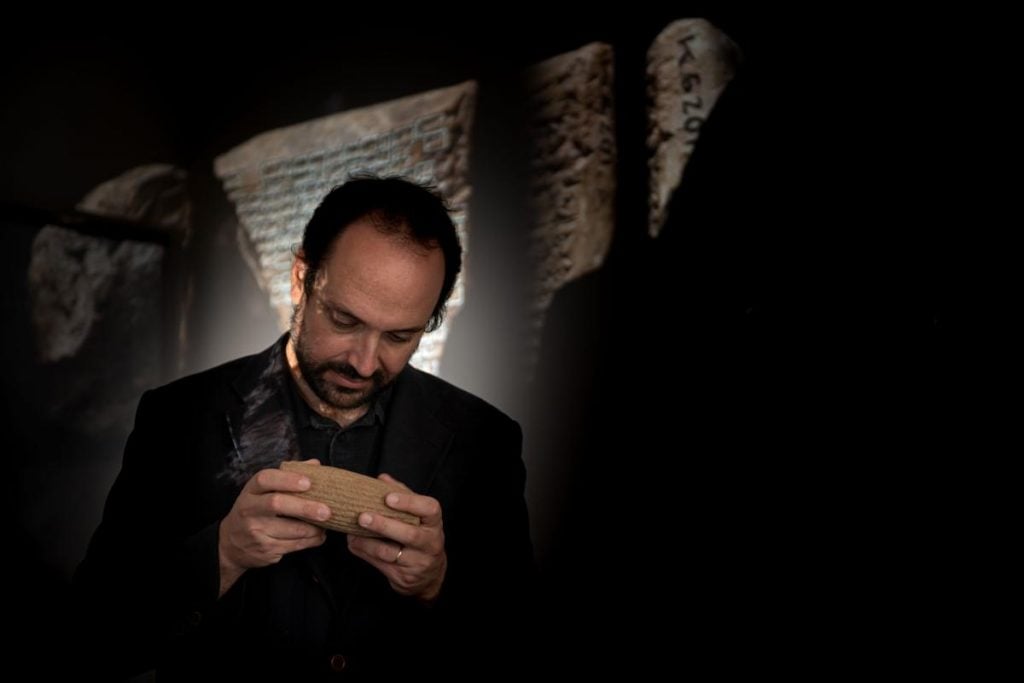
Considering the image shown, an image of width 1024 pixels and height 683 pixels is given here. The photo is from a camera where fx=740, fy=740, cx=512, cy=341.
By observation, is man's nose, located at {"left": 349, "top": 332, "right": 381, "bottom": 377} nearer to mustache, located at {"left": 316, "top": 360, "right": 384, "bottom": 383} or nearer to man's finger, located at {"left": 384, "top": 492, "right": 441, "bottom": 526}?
mustache, located at {"left": 316, "top": 360, "right": 384, "bottom": 383}

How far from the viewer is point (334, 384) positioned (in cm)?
178

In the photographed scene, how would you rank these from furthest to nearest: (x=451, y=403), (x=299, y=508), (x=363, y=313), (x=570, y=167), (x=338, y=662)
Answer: (x=570, y=167) → (x=451, y=403) → (x=363, y=313) → (x=338, y=662) → (x=299, y=508)

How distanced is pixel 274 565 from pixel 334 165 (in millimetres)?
1878

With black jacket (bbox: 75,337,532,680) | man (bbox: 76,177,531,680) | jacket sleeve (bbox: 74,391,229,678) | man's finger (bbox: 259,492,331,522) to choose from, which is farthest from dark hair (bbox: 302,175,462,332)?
man's finger (bbox: 259,492,331,522)

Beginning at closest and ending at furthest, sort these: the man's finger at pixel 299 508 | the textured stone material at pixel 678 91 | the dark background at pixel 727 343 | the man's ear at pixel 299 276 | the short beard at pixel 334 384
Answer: the man's finger at pixel 299 508 → the dark background at pixel 727 343 → the short beard at pixel 334 384 → the man's ear at pixel 299 276 → the textured stone material at pixel 678 91

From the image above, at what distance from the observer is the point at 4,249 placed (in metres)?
3.09

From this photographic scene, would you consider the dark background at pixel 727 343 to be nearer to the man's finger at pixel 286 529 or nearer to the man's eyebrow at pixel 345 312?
the man's eyebrow at pixel 345 312

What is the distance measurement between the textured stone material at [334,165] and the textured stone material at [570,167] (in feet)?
1.03

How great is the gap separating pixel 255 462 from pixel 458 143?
1.46 metres

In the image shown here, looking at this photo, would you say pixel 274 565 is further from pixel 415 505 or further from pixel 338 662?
pixel 415 505

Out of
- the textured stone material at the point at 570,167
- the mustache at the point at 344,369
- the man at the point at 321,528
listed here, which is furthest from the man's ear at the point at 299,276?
the textured stone material at the point at 570,167

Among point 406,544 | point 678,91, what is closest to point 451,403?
point 406,544

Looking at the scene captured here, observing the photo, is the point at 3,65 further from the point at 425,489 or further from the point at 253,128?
the point at 425,489

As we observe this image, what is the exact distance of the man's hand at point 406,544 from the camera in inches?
56.8
